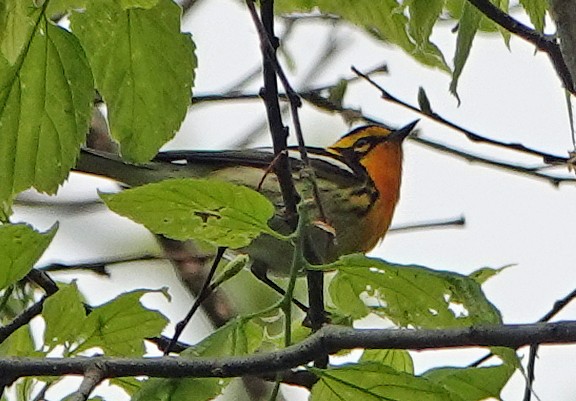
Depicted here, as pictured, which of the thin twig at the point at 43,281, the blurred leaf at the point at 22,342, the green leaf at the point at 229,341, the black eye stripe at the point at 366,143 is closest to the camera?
the green leaf at the point at 229,341

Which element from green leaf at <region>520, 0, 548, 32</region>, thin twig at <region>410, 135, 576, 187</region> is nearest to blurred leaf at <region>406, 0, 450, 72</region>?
green leaf at <region>520, 0, 548, 32</region>

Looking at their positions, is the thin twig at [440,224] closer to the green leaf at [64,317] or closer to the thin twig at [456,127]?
the thin twig at [456,127]

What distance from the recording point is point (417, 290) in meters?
1.42

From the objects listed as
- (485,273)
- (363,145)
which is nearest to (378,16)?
(485,273)

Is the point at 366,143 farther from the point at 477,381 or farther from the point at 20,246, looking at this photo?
the point at 20,246

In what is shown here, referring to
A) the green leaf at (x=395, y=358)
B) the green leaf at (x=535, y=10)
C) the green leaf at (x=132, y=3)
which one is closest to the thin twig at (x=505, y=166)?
the green leaf at (x=395, y=358)

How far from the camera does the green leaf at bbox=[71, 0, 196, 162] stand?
161 centimetres

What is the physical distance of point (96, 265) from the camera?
2.74 meters

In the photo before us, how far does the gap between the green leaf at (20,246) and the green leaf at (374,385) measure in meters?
0.41

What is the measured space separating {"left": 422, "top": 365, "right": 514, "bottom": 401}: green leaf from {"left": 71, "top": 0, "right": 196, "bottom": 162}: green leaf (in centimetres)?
56

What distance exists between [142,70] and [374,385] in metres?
0.59

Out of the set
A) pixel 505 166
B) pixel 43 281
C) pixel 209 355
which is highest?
pixel 505 166

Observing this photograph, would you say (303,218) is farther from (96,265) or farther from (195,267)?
(195,267)

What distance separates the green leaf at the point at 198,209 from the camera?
1374 millimetres
